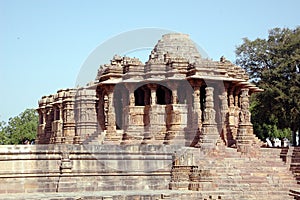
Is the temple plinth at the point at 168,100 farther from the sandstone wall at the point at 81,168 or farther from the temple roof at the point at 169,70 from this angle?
the sandstone wall at the point at 81,168

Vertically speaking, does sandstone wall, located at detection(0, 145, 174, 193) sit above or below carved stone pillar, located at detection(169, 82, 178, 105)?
below

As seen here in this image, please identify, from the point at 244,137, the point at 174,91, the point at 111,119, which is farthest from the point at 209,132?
the point at 111,119

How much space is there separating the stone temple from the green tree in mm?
4262

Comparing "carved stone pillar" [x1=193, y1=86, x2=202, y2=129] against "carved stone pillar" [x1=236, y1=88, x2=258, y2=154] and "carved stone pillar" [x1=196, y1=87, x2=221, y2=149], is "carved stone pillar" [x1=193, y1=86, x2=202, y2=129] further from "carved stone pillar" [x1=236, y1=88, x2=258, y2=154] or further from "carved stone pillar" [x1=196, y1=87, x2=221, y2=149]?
"carved stone pillar" [x1=236, y1=88, x2=258, y2=154]

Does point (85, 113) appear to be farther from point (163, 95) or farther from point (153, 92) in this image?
point (153, 92)

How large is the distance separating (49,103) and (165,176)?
1717 centimetres

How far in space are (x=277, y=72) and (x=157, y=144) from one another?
10665 mm

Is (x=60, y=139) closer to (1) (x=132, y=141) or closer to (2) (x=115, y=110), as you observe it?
(2) (x=115, y=110)

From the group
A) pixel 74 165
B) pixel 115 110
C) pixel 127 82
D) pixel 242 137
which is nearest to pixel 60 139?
pixel 115 110

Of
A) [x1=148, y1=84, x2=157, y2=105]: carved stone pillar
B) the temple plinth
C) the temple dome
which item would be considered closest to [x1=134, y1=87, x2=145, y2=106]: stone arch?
the temple plinth

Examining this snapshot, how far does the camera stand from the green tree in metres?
28.7

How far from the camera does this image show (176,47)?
2570 cm

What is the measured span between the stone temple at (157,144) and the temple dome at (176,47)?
0.05 meters

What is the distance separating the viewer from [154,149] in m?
16.8
